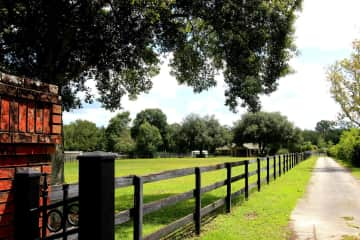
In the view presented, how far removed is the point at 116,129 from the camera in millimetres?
104312

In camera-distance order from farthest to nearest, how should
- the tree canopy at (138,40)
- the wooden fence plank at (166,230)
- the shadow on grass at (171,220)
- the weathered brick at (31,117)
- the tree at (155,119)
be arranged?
the tree at (155,119) < the tree canopy at (138,40) < the shadow on grass at (171,220) < the wooden fence plank at (166,230) < the weathered brick at (31,117)

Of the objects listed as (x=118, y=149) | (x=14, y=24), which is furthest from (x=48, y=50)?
(x=118, y=149)

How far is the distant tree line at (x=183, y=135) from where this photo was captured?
283 feet

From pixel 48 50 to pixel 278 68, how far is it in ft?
22.4

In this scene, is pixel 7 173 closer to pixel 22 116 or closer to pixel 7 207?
pixel 7 207

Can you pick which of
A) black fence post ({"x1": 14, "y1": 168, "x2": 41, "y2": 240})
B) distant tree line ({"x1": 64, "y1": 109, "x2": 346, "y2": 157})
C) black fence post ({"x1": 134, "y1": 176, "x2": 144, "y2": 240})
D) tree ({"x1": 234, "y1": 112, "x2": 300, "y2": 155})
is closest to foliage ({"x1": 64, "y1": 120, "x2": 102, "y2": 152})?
distant tree line ({"x1": 64, "y1": 109, "x2": 346, "y2": 157})

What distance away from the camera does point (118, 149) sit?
95062 mm

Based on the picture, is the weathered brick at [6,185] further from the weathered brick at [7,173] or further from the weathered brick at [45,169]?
the weathered brick at [45,169]

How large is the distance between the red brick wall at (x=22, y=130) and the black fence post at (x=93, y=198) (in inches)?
32.1

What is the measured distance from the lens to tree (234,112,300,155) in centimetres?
8556

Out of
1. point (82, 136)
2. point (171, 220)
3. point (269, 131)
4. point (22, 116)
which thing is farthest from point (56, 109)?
point (82, 136)

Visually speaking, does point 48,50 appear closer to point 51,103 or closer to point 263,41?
point 263,41

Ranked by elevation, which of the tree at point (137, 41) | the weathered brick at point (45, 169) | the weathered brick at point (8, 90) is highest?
the tree at point (137, 41)

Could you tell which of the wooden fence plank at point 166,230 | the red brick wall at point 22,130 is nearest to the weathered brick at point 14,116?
the red brick wall at point 22,130
